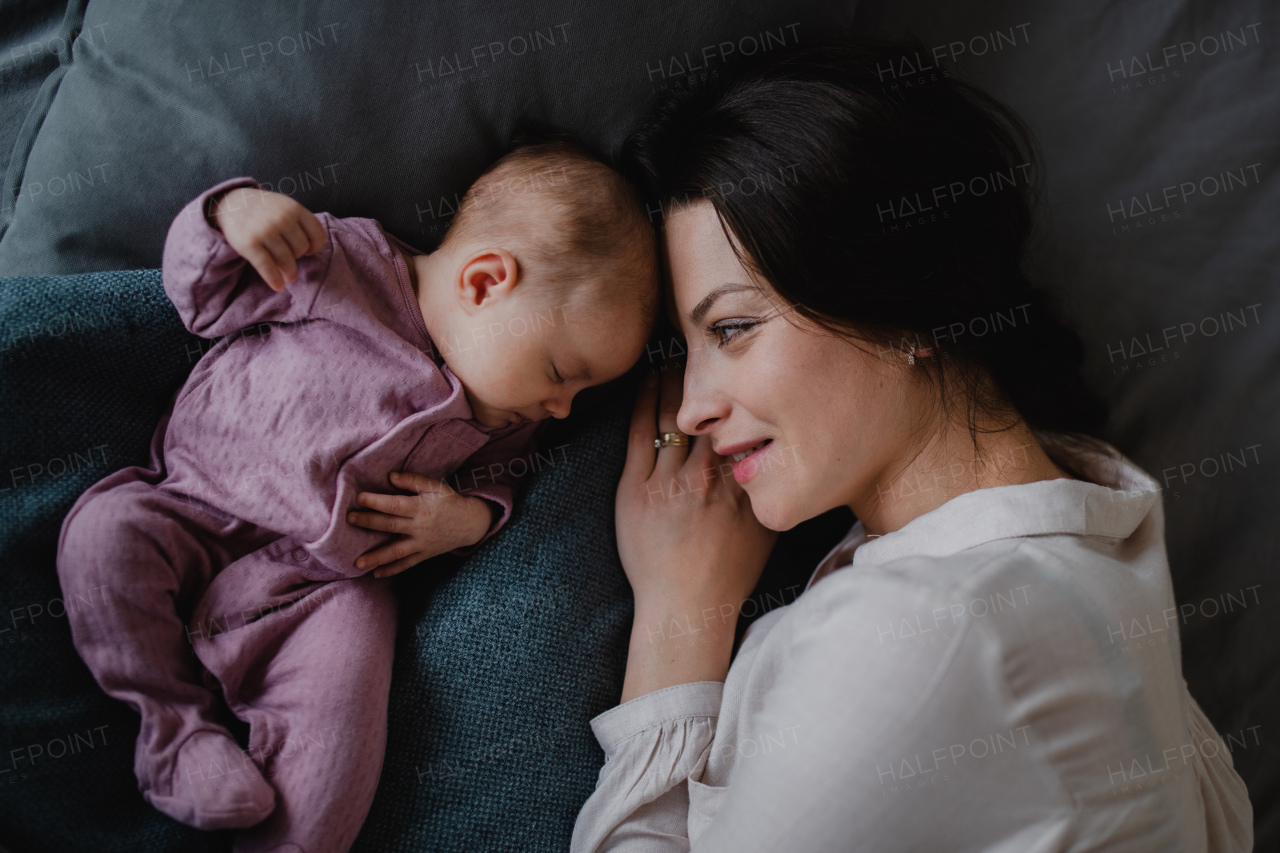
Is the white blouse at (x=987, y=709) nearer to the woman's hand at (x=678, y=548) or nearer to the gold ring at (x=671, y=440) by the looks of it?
the woman's hand at (x=678, y=548)

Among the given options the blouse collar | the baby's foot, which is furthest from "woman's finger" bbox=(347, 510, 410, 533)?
the blouse collar

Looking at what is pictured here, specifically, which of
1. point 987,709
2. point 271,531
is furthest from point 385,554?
point 987,709

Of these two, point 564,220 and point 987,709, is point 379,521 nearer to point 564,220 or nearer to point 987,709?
point 564,220

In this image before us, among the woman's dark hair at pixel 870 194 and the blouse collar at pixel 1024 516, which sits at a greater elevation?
the woman's dark hair at pixel 870 194

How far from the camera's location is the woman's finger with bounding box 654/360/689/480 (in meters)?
1.49

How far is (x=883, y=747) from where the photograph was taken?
93 cm

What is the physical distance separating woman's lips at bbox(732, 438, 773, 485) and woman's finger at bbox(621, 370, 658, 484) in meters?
0.19

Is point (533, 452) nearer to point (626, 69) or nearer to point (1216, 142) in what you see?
point (626, 69)

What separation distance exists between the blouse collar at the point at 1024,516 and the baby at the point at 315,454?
0.58m

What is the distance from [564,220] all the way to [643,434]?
1.50 feet

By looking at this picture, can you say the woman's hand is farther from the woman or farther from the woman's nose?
the woman's nose

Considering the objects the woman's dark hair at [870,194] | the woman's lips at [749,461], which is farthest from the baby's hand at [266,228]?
the woman's lips at [749,461]

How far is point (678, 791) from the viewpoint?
1274mm

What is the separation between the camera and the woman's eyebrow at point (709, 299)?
1.17 metres
